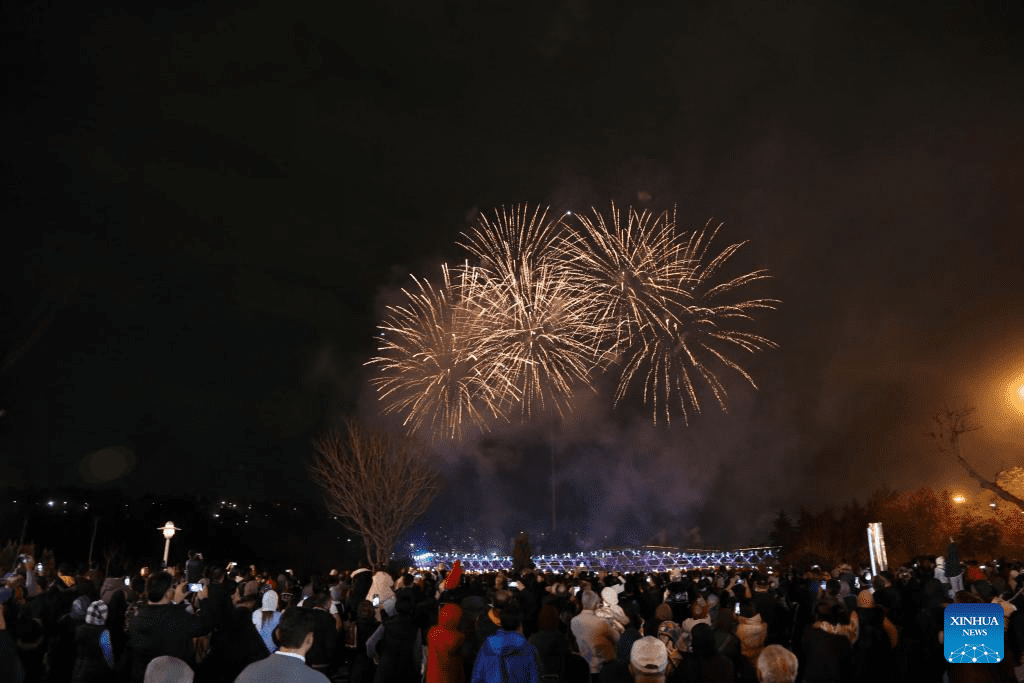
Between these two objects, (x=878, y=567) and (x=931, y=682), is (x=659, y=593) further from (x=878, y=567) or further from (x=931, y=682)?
(x=878, y=567)

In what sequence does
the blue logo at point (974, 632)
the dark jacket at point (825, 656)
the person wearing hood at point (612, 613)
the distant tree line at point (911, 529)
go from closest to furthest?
the blue logo at point (974, 632) < the dark jacket at point (825, 656) < the person wearing hood at point (612, 613) < the distant tree line at point (911, 529)

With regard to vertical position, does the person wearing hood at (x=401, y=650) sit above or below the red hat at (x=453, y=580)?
below

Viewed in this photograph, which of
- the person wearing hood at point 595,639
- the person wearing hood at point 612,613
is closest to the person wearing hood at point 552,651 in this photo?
the person wearing hood at point 595,639

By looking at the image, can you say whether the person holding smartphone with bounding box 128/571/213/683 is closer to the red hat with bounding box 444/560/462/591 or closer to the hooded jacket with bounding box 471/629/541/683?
the hooded jacket with bounding box 471/629/541/683

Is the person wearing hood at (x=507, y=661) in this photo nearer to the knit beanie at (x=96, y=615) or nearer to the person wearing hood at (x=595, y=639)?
the person wearing hood at (x=595, y=639)

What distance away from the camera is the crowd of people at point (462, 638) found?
648cm

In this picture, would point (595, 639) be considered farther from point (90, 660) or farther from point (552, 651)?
point (90, 660)

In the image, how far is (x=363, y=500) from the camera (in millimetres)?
43906

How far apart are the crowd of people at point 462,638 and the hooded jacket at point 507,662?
12 mm

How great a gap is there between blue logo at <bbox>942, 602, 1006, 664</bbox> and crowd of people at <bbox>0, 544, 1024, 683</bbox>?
0.27 metres

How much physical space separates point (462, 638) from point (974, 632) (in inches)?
185

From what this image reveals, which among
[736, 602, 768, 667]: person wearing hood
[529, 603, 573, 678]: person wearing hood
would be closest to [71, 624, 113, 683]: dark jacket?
[529, 603, 573, 678]: person wearing hood

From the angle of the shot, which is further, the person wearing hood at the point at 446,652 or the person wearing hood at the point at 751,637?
the person wearing hood at the point at 751,637

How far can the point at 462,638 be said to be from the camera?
7754mm
